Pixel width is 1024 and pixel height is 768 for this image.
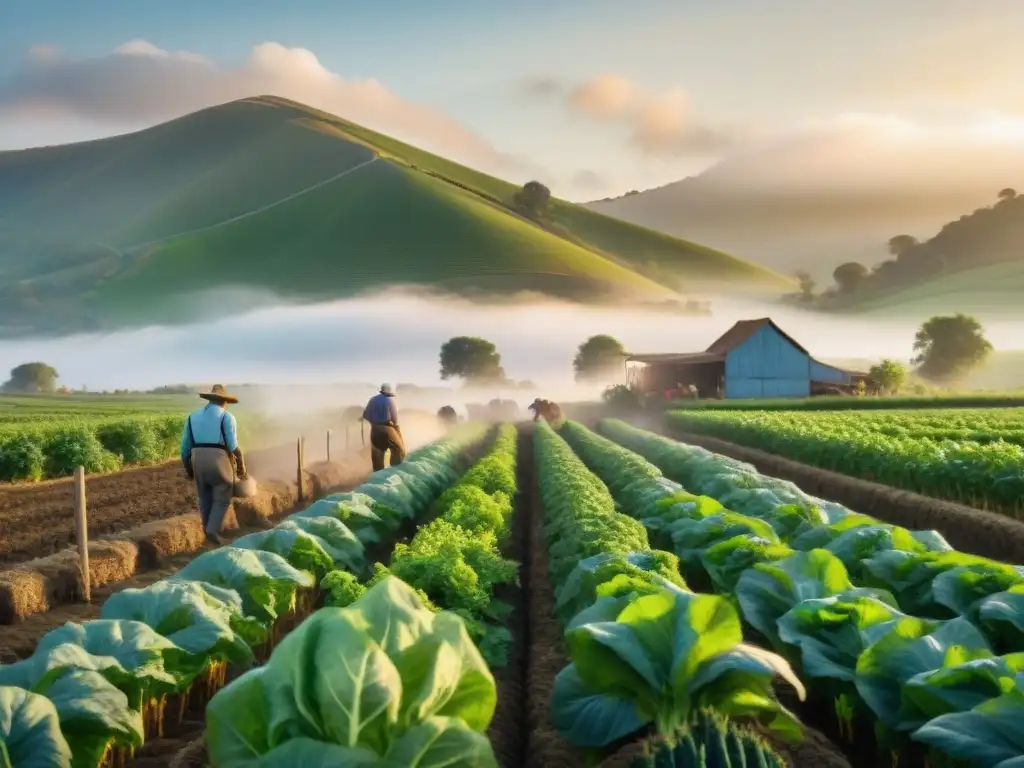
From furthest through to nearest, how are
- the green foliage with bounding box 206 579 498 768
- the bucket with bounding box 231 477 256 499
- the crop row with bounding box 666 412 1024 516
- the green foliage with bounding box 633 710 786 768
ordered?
the crop row with bounding box 666 412 1024 516 → the bucket with bounding box 231 477 256 499 → the green foliage with bounding box 633 710 786 768 → the green foliage with bounding box 206 579 498 768

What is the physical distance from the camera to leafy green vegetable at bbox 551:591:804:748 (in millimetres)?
3686

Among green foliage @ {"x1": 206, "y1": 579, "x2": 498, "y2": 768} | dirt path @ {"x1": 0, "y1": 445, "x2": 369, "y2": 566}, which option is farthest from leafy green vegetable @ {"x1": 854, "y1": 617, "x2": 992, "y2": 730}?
dirt path @ {"x1": 0, "y1": 445, "x2": 369, "y2": 566}

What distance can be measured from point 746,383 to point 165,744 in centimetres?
5149

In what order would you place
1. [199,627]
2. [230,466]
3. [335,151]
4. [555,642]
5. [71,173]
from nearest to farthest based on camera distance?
[199,627] → [555,642] → [230,466] → [335,151] → [71,173]

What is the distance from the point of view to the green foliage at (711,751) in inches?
119

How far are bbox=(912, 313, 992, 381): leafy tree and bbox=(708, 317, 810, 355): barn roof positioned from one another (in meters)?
37.8

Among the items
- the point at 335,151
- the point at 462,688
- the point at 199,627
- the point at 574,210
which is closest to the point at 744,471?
the point at 199,627

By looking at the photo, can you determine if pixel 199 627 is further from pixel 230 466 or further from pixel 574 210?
pixel 574 210

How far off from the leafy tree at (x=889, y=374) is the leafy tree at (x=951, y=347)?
78.7ft

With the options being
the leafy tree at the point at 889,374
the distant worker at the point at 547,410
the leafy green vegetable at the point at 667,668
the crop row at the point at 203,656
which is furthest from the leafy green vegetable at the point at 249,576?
the leafy tree at the point at 889,374

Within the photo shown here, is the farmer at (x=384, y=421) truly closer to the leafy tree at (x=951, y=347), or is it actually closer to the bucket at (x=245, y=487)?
the bucket at (x=245, y=487)

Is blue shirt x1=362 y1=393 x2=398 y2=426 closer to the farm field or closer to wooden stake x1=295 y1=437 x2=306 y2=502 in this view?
wooden stake x1=295 y1=437 x2=306 y2=502

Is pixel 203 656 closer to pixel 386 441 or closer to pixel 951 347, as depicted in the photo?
pixel 386 441

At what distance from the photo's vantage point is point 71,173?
97562 mm
